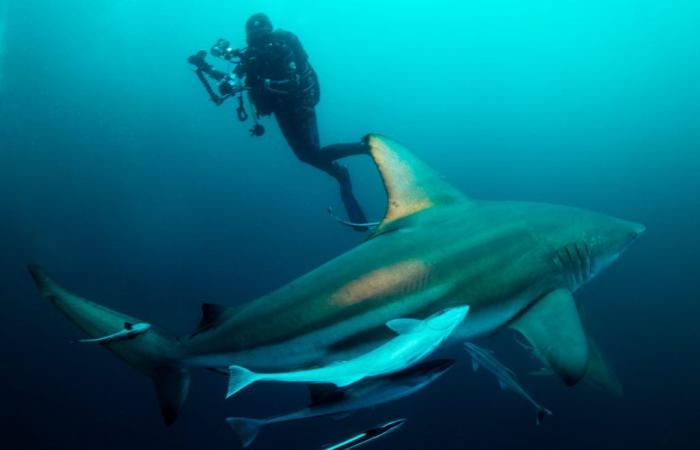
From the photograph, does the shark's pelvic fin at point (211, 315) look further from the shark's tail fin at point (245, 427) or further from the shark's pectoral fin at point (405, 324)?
the shark's pectoral fin at point (405, 324)

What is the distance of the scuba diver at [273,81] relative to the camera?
8320 millimetres

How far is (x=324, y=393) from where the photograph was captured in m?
2.65

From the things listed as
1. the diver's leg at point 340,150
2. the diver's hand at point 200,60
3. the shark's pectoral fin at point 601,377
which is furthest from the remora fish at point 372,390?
the diver's hand at point 200,60

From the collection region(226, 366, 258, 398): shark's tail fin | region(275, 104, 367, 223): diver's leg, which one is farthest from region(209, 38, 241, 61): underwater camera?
region(226, 366, 258, 398): shark's tail fin

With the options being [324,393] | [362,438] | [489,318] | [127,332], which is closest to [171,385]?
[127,332]

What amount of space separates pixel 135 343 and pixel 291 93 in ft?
21.8

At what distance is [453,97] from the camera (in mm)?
104438

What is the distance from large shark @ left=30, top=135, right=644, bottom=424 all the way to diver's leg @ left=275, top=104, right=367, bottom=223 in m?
5.58

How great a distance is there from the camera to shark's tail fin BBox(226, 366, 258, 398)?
5.93ft

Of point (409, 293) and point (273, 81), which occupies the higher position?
point (273, 81)

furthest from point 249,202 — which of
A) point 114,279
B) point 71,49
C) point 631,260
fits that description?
point 71,49

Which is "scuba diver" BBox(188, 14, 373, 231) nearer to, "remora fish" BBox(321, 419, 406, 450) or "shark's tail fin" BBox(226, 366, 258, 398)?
"remora fish" BBox(321, 419, 406, 450)

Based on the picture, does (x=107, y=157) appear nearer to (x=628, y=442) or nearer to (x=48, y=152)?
(x=48, y=152)

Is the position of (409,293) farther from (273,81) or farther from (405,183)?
(273,81)
